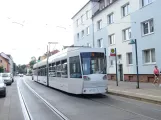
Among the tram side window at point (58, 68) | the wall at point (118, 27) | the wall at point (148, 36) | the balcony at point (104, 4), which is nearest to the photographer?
the tram side window at point (58, 68)

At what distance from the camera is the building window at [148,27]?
23409 mm

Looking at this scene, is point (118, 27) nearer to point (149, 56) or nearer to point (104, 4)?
point (104, 4)

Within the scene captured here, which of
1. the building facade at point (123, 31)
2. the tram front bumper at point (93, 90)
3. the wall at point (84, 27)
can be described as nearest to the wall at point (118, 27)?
the building facade at point (123, 31)

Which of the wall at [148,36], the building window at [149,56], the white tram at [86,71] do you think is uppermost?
the wall at [148,36]

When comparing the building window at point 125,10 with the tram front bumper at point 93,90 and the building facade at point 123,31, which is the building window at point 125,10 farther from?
the tram front bumper at point 93,90

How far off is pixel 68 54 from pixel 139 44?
11.7 m

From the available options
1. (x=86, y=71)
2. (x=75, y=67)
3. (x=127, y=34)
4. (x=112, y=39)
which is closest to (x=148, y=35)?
(x=127, y=34)

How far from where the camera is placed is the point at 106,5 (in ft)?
111

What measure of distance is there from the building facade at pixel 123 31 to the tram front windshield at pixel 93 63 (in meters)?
9.34

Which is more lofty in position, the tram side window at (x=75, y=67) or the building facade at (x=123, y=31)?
the building facade at (x=123, y=31)

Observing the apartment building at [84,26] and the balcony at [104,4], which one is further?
the apartment building at [84,26]

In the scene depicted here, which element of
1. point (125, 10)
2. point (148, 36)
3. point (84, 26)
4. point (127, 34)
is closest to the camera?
point (148, 36)

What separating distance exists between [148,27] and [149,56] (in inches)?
110

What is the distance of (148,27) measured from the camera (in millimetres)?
23875
